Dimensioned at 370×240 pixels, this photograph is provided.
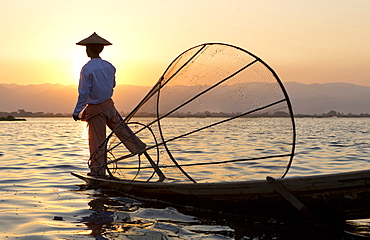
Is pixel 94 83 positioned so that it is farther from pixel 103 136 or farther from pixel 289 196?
pixel 289 196

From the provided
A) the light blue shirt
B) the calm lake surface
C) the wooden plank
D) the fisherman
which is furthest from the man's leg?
the wooden plank

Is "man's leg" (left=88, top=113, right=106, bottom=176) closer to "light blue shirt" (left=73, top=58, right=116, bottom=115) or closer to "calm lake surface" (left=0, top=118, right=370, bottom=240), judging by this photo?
"light blue shirt" (left=73, top=58, right=116, bottom=115)

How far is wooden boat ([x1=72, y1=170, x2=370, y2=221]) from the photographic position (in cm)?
441

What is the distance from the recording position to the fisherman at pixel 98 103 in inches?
270

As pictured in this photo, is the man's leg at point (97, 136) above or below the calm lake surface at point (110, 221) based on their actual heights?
above

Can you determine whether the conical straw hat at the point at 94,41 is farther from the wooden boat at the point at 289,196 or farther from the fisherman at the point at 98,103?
the wooden boat at the point at 289,196

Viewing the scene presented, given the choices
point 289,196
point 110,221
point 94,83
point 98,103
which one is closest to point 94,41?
point 94,83

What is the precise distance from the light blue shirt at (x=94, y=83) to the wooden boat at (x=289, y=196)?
1.97m

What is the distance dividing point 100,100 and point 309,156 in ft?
27.9

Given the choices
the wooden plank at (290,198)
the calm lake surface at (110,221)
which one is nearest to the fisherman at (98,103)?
the calm lake surface at (110,221)

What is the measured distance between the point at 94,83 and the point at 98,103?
0.32m

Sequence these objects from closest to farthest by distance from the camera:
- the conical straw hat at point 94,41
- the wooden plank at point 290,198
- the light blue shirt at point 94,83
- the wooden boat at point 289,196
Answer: the wooden boat at point 289,196
the wooden plank at point 290,198
the light blue shirt at point 94,83
the conical straw hat at point 94,41

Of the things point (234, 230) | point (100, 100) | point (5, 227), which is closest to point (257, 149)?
point (234, 230)

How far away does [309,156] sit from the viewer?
45.1ft
